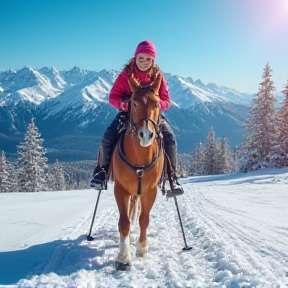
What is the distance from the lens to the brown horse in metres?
4.94

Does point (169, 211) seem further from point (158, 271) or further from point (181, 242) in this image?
point (158, 271)

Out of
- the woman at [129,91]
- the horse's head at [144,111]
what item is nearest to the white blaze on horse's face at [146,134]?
the horse's head at [144,111]

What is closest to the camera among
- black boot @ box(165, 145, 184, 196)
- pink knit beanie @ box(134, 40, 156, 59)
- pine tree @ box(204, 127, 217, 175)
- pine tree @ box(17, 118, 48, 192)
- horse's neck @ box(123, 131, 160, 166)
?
horse's neck @ box(123, 131, 160, 166)

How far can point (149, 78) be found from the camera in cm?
629

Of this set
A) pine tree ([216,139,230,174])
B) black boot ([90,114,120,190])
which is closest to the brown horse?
black boot ([90,114,120,190])

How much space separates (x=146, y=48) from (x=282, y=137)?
33765 millimetres

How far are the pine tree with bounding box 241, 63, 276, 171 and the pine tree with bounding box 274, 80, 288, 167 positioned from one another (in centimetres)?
74

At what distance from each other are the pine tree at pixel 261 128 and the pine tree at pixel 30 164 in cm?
2634

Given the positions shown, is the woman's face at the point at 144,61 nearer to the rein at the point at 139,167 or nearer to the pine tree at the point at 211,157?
the rein at the point at 139,167

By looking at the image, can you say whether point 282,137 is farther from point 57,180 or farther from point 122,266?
point 57,180

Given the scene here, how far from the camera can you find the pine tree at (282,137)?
34875mm

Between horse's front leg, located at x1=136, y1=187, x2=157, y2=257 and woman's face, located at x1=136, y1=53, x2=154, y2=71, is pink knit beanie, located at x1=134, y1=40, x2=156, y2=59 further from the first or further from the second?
horse's front leg, located at x1=136, y1=187, x2=157, y2=257

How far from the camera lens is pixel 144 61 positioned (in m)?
6.13

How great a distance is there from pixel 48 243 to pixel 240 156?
36.9 meters
